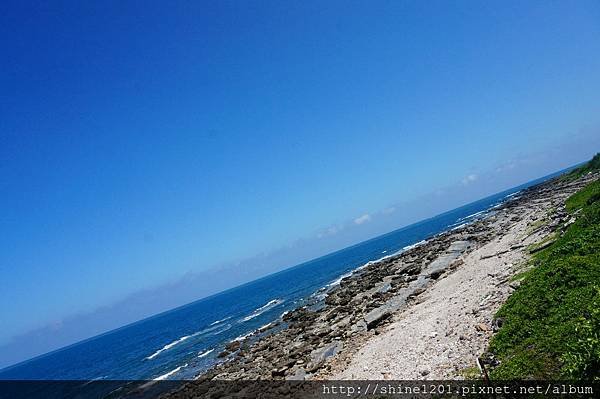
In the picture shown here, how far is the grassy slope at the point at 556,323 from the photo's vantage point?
9.58 meters

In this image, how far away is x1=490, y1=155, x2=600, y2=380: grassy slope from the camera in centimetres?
958

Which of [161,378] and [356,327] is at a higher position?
[356,327]

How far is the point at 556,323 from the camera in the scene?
39.4 ft

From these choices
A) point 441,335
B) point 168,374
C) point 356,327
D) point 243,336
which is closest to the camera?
point 441,335

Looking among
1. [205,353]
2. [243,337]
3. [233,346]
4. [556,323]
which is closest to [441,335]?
[556,323]

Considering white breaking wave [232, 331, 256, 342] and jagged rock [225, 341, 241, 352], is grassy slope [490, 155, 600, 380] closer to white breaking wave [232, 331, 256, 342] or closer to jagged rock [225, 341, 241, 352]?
jagged rock [225, 341, 241, 352]

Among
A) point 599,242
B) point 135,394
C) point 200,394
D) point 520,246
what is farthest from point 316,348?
point 135,394

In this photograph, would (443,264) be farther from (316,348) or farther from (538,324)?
(538,324)

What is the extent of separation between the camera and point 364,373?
736 inches

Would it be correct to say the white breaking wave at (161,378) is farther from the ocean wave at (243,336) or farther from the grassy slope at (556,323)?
the grassy slope at (556,323)

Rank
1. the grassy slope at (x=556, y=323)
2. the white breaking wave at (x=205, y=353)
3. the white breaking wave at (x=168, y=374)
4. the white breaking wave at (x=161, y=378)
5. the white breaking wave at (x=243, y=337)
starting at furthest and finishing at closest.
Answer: the white breaking wave at (x=243, y=337), the white breaking wave at (x=205, y=353), the white breaking wave at (x=168, y=374), the white breaking wave at (x=161, y=378), the grassy slope at (x=556, y=323)

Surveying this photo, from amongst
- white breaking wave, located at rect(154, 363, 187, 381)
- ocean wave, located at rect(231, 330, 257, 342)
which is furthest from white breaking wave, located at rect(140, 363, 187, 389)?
ocean wave, located at rect(231, 330, 257, 342)

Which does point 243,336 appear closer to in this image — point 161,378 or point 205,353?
point 205,353

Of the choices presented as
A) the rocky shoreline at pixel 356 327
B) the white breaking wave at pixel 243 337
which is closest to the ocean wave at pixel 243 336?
the white breaking wave at pixel 243 337
